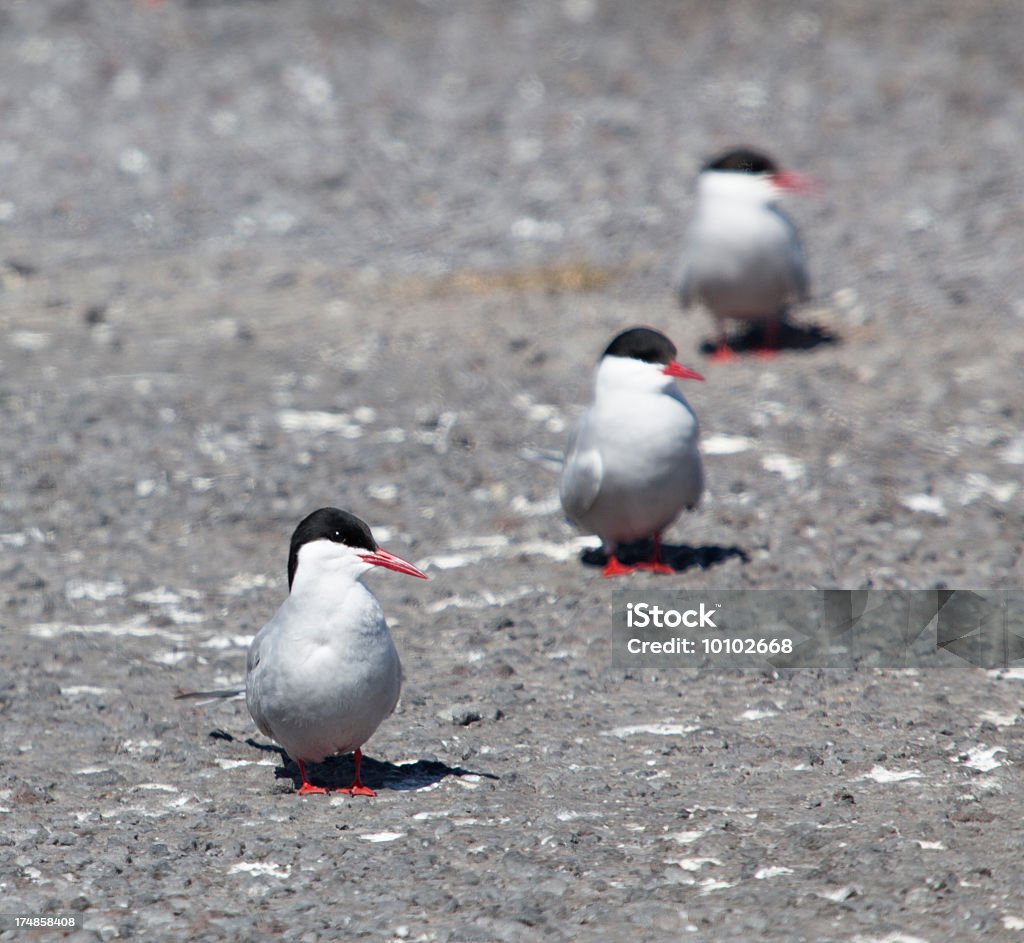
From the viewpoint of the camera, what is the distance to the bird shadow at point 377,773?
5.34m

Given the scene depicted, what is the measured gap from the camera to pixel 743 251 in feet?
33.5

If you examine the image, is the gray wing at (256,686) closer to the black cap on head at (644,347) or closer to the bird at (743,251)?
the black cap on head at (644,347)

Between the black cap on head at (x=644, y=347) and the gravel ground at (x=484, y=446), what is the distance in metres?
1.02

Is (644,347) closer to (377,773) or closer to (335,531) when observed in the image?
(335,531)

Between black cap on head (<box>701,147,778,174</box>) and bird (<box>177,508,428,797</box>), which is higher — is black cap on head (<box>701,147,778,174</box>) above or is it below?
above

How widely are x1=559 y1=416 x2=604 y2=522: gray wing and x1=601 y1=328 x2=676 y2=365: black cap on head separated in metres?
0.37

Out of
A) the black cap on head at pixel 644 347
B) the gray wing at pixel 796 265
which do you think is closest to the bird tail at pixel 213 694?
the black cap on head at pixel 644 347

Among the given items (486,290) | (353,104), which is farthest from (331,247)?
(353,104)

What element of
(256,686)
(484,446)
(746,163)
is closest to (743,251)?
(746,163)

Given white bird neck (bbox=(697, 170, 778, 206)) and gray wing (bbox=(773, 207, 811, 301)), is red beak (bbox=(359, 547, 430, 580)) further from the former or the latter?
white bird neck (bbox=(697, 170, 778, 206))

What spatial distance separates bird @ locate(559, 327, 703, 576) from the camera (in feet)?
23.4

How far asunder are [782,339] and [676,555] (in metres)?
3.58

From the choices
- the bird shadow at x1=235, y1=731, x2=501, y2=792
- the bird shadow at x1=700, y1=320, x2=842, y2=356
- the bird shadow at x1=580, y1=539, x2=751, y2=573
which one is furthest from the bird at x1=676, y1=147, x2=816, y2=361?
the bird shadow at x1=235, y1=731, x2=501, y2=792

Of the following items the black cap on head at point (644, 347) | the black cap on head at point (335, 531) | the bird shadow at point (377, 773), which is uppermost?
the black cap on head at point (644, 347)
